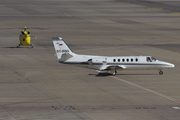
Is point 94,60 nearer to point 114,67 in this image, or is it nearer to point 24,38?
point 114,67

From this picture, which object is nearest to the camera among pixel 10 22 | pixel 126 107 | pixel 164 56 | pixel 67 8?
pixel 126 107

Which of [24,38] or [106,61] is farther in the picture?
[24,38]

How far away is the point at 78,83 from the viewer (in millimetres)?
49188

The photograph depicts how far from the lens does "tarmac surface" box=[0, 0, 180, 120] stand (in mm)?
38156

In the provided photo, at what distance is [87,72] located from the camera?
55.9 metres

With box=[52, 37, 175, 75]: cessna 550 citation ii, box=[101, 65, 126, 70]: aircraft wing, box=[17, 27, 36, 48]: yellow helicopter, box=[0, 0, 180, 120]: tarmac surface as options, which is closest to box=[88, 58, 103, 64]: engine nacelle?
box=[52, 37, 175, 75]: cessna 550 citation ii

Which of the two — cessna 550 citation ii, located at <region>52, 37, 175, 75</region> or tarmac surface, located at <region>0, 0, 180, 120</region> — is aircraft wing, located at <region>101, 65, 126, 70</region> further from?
tarmac surface, located at <region>0, 0, 180, 120</region>

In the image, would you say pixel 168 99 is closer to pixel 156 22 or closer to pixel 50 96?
pixel 50 96

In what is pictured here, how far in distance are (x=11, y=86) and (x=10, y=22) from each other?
69.7 metres

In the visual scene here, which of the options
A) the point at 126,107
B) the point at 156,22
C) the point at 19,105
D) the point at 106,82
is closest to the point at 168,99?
the point at 126,107

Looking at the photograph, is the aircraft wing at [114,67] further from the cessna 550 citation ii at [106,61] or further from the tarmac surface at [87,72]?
the tarmac surface at [87,72]

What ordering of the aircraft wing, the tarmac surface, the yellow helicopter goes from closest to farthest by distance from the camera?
the tarmac surface < the aircraft wing < the yellow helicopter

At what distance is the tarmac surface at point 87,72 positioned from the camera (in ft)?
125

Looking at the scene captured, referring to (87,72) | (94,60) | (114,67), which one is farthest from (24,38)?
(114,67)
